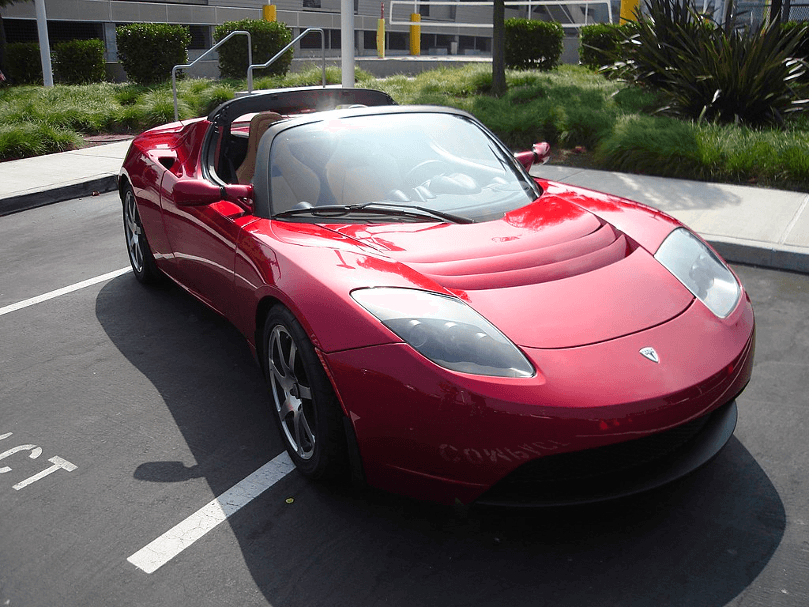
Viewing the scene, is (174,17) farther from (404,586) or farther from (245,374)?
(404,586)

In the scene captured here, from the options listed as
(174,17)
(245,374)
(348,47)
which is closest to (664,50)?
(348,47)

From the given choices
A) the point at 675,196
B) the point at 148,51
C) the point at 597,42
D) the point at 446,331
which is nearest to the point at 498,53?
the point at 597,42

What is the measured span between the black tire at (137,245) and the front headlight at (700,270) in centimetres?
328

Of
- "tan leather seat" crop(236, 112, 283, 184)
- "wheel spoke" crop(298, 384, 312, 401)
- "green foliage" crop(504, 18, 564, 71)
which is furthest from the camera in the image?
"green foliage" crop(504, 18, 564, 71)

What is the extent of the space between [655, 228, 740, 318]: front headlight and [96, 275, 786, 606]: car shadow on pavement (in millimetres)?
592

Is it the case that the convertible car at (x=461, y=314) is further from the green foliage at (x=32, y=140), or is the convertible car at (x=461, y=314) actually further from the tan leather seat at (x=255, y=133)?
the green foliage at (x=32, y=140)

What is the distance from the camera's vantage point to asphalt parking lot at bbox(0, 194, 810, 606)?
7.98ft

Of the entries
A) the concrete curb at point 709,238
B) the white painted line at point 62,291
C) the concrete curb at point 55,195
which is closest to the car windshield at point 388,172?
the concrete curb at point 709,238

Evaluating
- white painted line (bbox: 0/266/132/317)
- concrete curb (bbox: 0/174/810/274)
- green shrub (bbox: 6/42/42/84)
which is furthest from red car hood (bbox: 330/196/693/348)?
green shrub (bbox: 6/42/42/84)

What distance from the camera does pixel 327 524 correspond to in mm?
2871

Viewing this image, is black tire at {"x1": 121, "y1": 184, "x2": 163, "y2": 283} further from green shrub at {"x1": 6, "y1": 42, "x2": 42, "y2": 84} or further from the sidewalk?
green shrub at {"x1": 6, "y1": 42, "x2": 42, "y2": 84}

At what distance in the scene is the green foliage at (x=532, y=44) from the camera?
17625 mm

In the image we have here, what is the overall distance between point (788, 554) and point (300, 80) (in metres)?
15.5

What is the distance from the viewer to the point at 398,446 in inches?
103
